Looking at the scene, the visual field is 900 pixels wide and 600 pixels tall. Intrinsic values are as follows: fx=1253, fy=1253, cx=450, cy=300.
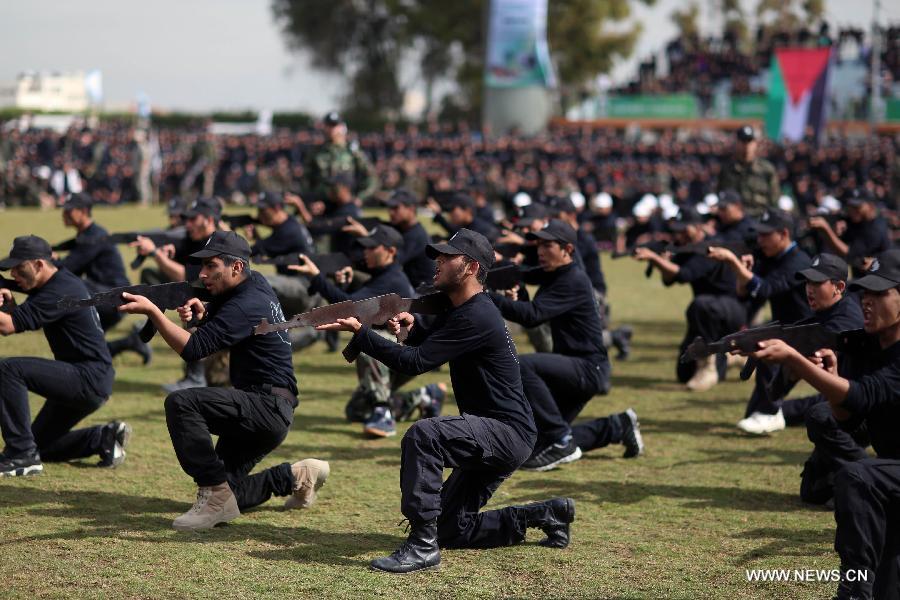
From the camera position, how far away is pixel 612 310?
17.5m

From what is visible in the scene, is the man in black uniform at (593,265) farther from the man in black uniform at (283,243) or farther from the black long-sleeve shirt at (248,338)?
the black long-sleeve shirt at (248,338)

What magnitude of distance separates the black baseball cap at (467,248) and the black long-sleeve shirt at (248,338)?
3.94 feet

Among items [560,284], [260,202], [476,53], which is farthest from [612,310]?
[476,53]

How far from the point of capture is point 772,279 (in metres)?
9.74

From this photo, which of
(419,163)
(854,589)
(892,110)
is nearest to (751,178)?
(854,589)

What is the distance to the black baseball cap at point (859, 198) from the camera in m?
12.6

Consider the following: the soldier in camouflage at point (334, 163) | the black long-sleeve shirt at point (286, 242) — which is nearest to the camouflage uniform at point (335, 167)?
the soldier in camouflage at point (334, 163)

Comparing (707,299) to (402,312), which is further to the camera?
(707,299)

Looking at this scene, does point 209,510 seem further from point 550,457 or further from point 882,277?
point 882,277

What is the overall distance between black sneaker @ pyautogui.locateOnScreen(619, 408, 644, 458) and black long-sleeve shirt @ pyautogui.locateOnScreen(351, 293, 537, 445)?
7.89ft

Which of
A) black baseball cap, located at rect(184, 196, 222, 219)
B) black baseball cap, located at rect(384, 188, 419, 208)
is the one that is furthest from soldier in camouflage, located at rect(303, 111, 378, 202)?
black baseball cap, located at rect(184, 196, 222, 219)

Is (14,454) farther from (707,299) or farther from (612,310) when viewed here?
(612,310)

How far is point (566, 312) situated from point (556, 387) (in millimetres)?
534

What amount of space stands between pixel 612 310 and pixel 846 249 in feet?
17.7
